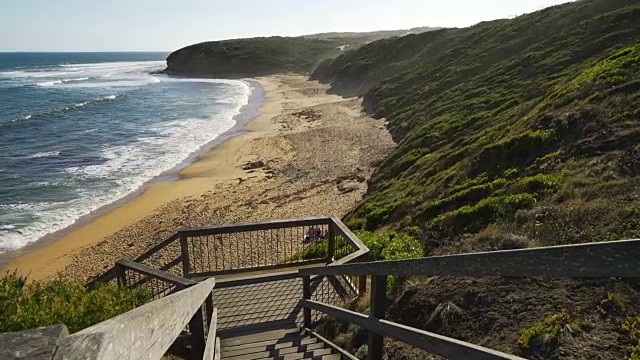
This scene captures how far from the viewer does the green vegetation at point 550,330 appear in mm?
3293

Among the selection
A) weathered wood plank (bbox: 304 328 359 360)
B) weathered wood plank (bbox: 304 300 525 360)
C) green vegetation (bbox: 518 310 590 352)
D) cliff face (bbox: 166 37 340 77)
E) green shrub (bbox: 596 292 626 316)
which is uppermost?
cliff face (bbox: 166 37 340 77)

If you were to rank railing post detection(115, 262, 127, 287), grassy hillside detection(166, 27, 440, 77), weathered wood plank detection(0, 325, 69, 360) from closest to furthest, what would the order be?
1. weathered wood plank detection(0, 325, 69, 360)
2. railing post detection(115, 262, 127, 287)
3. grassy hillside detection(166, 27, 440, 77)

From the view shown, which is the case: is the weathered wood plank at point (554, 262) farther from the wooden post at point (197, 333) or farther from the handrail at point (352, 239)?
the handrail at point (352, 239)

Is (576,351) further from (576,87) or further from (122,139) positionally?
(122,139)

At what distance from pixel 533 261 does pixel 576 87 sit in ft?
40.0

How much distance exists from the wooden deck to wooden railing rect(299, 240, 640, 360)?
1.79 m

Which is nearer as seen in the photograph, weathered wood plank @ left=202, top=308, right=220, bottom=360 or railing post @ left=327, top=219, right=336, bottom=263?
weathered wood plank @ left=202, top=308, right=220, bottom=360

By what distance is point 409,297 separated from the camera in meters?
5.03

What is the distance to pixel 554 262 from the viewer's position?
156 centimetres

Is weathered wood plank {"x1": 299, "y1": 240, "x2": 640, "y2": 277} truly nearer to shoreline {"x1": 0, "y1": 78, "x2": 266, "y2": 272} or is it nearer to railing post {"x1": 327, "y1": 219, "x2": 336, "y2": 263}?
railing post {"x1": 327, "y1": 219, "x2": 336, "y2": 263}

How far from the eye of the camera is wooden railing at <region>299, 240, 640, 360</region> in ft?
4.49

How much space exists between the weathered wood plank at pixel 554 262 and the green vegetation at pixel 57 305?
3.21 m

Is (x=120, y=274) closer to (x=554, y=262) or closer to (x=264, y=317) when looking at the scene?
(x=264, y=317)

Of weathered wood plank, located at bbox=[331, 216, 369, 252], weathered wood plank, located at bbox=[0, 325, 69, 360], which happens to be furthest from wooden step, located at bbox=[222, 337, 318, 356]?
weathered wood plank, located at bbox=[0, 325, 69, 360]
